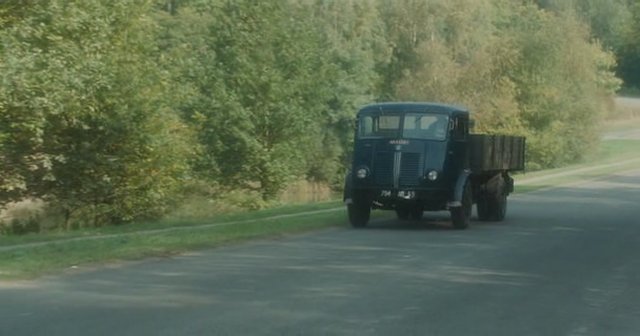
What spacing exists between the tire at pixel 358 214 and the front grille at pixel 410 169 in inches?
45.6

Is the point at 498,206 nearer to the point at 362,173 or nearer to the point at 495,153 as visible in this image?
the point at 495,153

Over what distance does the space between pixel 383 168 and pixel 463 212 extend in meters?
1.94

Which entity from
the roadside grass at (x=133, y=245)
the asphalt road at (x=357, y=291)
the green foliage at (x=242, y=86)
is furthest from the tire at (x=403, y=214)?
the green foliage at (x=242, y=86)

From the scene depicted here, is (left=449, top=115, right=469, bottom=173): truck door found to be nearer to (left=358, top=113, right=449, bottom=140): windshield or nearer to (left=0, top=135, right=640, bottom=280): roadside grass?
(left=358, top=113, right=449, bottom=140): windshield

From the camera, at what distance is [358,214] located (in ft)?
84.6

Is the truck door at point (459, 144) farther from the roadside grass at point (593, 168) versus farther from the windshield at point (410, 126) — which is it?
the roadside grass at point (593, 168)

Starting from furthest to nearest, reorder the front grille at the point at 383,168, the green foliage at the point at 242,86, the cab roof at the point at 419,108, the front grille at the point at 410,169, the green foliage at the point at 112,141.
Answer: the green foliage at the point at 112,141 < the green foliage at the point at 242,86 < the cab roof at the point at 419,108 < the front grille at the point at 383,168 < the front grille at the point at 410,169

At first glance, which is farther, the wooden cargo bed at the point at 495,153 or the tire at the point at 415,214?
the tire at the point at 415,214

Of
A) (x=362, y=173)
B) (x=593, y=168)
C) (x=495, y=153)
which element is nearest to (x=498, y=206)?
(x=495, y=153)

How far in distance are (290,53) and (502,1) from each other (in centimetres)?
5871

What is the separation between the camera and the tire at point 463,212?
25.2m

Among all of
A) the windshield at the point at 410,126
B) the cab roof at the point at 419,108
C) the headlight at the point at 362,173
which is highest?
the cab roof at the point at 419,108

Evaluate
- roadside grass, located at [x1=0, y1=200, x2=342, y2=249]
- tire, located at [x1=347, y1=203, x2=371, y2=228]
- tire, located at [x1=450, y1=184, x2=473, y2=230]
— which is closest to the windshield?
tire, located at [x1=450, y1=184, x2=473, y2=230]

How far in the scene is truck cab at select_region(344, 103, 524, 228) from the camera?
2494cm
